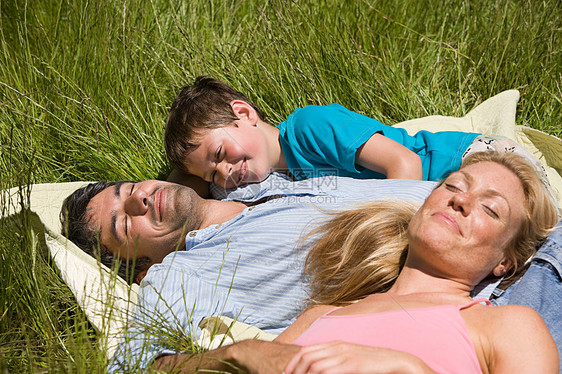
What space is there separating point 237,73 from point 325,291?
7.30 ft

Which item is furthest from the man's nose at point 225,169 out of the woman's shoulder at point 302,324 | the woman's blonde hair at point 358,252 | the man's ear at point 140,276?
the woman's shoulder at point 302,324

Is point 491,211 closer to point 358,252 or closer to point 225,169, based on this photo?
point 358,252

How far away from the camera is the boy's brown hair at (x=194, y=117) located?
3.43 metres

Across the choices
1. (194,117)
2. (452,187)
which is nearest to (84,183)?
(194,117)

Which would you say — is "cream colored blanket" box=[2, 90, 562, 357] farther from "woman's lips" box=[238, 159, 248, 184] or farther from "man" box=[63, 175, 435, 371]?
"woman's lips" box=[238, 159, 248, 184]

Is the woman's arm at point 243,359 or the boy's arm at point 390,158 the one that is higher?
the boy's arm at point 390,158

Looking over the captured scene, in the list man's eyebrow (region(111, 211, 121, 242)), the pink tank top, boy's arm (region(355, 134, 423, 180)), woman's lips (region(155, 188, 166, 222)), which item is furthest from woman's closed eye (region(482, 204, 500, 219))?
man's eyebrow (region(111, 211, 121, 242))

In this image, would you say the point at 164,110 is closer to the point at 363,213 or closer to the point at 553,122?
the point at 363,213

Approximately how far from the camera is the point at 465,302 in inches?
85.6

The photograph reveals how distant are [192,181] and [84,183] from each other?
0.68m

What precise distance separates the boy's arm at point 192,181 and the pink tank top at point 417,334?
176cm

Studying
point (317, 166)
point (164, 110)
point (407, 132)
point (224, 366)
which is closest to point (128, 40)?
point (164, 110)

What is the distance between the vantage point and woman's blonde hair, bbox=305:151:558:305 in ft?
7.81

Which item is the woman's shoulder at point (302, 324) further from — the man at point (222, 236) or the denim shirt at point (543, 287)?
the denim shirt at point (543, 287)
